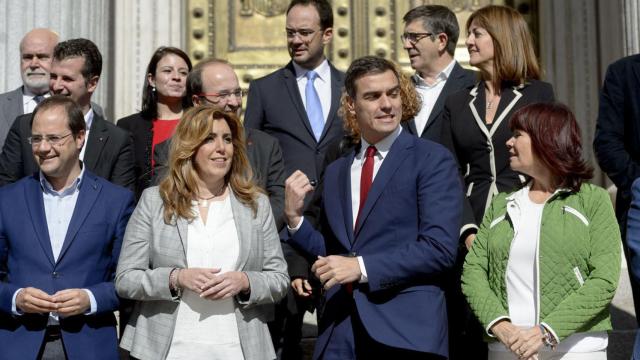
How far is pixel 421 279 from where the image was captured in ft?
13.8

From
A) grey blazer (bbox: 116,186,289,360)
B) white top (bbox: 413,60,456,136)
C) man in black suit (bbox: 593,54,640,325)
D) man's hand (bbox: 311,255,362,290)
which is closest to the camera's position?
man's hand (bbox: 311,255,362,290)

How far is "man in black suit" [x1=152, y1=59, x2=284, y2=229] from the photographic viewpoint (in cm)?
510

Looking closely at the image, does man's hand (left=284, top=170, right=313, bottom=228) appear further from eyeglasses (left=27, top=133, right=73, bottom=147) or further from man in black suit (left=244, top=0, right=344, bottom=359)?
man in black suit (left=244, top=0, right=344, bottom=359)

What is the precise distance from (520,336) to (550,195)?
61cm

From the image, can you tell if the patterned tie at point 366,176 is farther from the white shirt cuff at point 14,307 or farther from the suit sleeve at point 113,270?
the white shirt cuff at point 14,307

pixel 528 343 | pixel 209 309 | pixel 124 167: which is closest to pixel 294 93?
pixel 124 167

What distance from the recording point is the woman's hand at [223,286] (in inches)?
163

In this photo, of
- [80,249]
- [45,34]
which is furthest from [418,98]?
[45,34]

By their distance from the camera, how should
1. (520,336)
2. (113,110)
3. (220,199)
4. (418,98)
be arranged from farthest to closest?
(113,110) < (418,98) < (220,199) < (520,336)

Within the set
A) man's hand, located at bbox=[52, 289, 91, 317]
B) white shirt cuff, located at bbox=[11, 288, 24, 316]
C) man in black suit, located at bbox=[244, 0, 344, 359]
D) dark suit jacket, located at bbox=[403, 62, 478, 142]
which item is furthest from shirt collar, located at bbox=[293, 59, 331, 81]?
white shirt cuff, located at bbox=[11, 288, 24, 316]

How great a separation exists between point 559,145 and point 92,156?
7.51ft

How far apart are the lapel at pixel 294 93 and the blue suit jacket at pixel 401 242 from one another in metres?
1.40

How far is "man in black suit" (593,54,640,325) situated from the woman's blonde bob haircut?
37 centimetres

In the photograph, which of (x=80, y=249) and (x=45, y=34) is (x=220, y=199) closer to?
(x=80, y=249)
